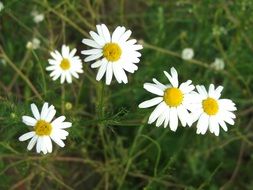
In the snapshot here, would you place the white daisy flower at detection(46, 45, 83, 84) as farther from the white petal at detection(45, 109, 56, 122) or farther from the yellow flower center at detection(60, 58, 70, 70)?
the white petal at detection(45, 109, 56, 122)

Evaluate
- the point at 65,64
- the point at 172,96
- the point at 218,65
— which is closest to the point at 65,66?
the point at 65,64

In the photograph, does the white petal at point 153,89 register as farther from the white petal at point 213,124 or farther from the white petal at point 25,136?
the white petal at point 25,136

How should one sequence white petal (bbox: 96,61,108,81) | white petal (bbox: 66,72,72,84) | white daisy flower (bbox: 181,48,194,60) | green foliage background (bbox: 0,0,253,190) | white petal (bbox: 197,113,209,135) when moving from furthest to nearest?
white daisy flower (bbox: 181,48,194,60) < green foliage background (bbox: 0,0,253,190) < white petal (bbox: 66,72,72,84) < white petal (bbox: 197,113,209,135) < white petal (bbox: 96,61,108,81)

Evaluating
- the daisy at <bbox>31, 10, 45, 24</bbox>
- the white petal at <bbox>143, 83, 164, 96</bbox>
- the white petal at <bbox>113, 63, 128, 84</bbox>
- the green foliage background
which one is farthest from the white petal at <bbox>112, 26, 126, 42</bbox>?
the daisy at <bbox>31, 10, 45, 24</bbox>

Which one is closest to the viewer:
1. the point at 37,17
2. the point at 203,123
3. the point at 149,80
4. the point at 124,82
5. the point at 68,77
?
the point at 124,82

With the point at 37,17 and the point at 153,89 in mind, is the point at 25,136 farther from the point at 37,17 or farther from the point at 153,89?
the point at 37,17

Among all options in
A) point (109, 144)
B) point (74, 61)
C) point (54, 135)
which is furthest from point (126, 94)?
point (54, 135)

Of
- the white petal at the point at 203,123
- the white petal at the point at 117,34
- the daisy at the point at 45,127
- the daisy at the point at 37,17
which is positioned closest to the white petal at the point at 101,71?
the white petal at the point at 117,34

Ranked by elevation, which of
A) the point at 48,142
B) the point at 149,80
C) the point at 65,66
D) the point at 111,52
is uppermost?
the point at 149,80
